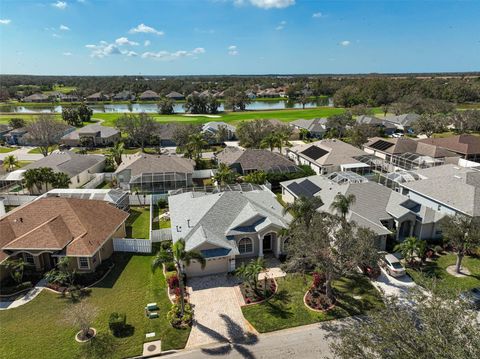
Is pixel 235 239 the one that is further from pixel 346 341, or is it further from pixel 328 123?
pixel 328 123

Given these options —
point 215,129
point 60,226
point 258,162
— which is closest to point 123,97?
point 215,129

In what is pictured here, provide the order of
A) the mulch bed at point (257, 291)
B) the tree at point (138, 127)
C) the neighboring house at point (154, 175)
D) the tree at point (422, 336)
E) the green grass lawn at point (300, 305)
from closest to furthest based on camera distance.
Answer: the tree at point (422, 336) → the green grass lawn at point (300, 305) → the mulch bed at point (257, 291) → the neighboring house at point (154, 175) → the tree at point (138, 127)

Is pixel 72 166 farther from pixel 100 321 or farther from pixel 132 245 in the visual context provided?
pixel 100 321

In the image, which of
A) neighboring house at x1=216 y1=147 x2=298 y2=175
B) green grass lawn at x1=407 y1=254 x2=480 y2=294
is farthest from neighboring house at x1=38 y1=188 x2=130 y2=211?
green grass lawn at x1=407 y1=254 x2=480 y2=294

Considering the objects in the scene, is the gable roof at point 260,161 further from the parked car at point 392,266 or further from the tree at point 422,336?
the tree at point 422,336

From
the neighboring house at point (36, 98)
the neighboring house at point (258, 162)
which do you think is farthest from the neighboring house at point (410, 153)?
the neighboring house at point (36, 98)
